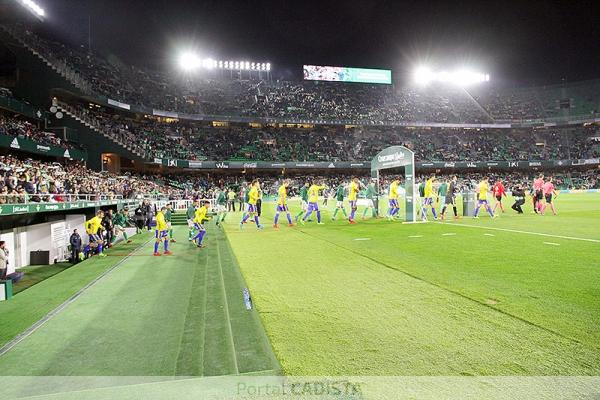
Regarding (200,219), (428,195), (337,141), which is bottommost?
(200,219)

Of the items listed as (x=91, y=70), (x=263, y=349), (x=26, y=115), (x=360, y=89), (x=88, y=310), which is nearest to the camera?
(x=263, y=349)

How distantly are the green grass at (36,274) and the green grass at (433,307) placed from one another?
4951 mm

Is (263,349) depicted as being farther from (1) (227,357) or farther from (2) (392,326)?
(2) (392,326)

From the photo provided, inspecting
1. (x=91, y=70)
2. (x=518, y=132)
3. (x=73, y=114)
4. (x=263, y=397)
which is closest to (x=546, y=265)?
(x=263, y=397)

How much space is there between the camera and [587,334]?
3771 mm

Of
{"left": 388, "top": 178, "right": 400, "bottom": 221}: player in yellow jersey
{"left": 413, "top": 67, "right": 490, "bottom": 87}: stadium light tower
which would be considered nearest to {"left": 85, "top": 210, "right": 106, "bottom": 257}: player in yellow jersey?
{"left": 388, "top": 178, "right": 400, "bottom": 221}: player in yellow jersey

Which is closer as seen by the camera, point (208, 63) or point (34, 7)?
point (34, 7)

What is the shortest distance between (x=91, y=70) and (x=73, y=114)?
29.0 feet

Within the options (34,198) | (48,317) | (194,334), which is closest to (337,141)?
(34,198)

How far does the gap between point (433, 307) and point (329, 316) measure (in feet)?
4.50

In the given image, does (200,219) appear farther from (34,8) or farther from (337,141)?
(337,141)

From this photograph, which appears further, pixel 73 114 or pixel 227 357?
pixel 73 114

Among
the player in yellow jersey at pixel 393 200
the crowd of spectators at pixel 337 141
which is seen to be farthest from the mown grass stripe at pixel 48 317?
the crowd of spectators at pixel 337 141

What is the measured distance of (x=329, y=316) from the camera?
15.1 feet
